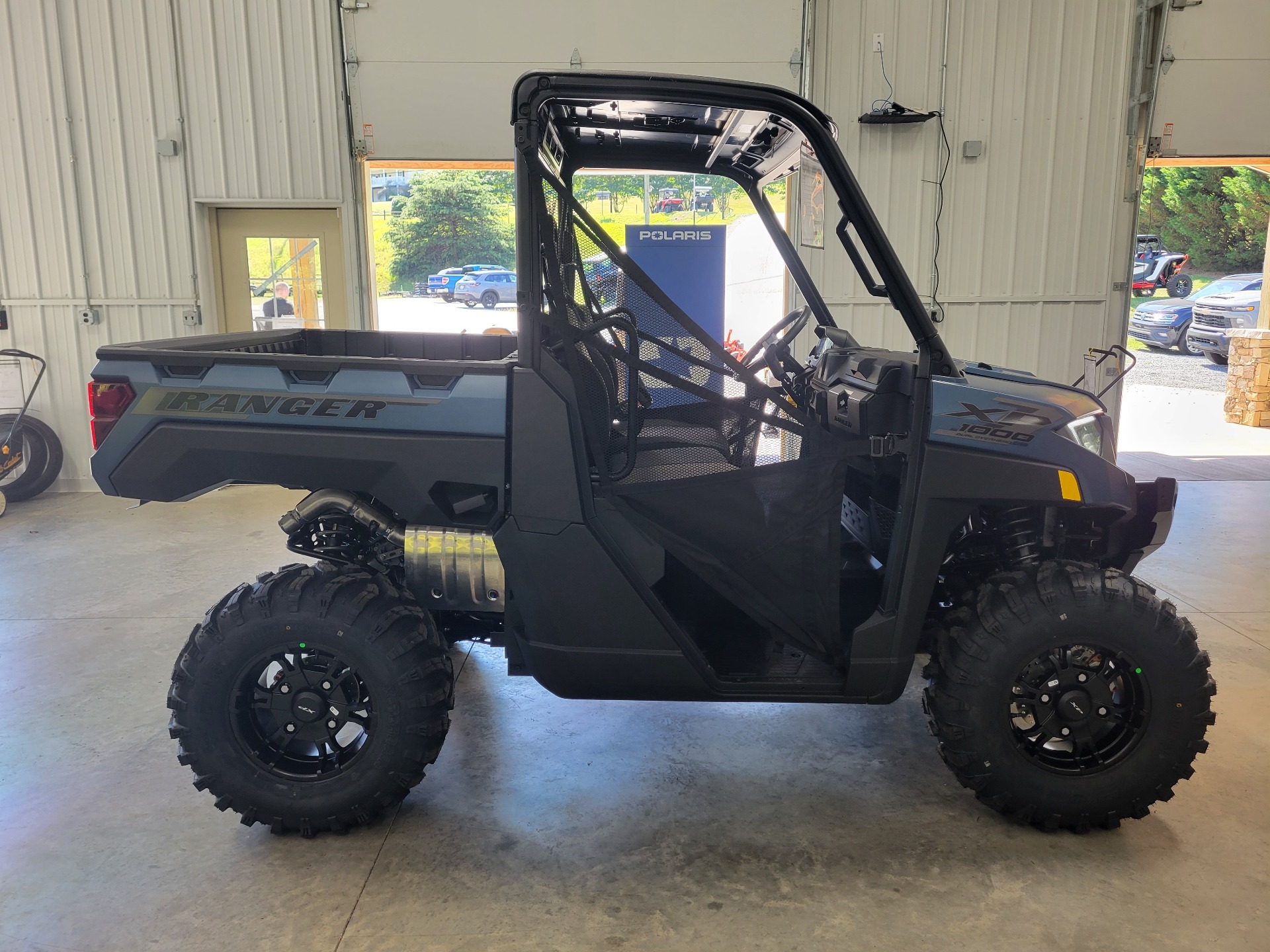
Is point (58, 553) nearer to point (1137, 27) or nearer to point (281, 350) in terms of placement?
point (281, 350)

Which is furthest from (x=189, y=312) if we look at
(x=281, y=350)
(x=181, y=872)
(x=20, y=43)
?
(x=181, y=872)

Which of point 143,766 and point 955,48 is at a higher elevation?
point 955,48

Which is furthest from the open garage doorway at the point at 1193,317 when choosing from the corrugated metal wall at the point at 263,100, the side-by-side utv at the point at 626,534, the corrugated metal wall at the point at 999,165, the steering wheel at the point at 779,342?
the corrugated metal wall at the point at 263,100

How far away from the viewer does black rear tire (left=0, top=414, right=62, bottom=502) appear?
22.7 ft

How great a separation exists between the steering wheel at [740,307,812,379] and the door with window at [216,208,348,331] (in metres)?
5.22

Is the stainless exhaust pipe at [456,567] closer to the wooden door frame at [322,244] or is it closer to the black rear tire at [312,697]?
the black rear tire at [312,697]

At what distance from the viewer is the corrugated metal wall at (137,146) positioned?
6.94 metres

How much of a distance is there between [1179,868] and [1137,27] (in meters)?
7.00

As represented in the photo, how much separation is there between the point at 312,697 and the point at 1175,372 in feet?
51.4

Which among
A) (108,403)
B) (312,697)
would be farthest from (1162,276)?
(108,403)

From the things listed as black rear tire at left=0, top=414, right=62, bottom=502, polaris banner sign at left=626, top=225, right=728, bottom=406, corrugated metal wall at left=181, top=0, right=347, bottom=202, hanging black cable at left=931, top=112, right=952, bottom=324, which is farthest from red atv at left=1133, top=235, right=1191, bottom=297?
black rear tire at left=0, top=414, right=62, bottom=502

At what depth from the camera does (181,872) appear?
2385mm

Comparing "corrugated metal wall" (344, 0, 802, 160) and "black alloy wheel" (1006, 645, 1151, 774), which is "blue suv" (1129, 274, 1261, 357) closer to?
"corrugated metal wall" (344, 0, 802, 160)

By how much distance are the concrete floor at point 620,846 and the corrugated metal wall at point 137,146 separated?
14.9 ft
